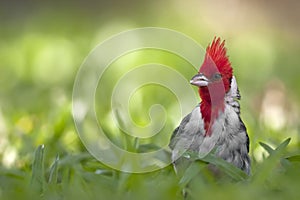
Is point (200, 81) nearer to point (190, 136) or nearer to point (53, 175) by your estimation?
point (190, 136)

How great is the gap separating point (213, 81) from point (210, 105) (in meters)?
0.08

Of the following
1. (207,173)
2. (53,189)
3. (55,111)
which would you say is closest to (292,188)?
(207,173)

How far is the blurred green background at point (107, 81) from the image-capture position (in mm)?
2990

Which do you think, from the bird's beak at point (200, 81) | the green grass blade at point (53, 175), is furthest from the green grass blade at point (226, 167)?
the green grass blade at point (53, 175)

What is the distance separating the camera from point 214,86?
3027mm

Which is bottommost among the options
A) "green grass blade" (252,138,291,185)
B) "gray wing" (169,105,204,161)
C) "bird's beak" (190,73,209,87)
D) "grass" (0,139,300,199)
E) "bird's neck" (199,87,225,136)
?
"grass" (0,139,300,199)

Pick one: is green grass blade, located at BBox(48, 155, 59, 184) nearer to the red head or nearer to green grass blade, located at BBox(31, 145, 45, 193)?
green grass blade, located at BBox(31, 145, 45, 193)

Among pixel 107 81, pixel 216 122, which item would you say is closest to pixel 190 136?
pixel 216 122

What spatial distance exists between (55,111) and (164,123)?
0.66m

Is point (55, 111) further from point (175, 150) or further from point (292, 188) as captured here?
point (292, 188)

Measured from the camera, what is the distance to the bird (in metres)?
2.97

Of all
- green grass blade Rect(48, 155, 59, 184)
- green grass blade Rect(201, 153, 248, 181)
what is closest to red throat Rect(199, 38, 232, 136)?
green grass blade Rect(201, 153, 248, 181)

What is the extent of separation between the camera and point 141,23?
700cm

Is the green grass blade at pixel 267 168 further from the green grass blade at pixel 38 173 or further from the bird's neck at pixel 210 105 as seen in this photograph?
the green grass blade at pixel 38 173
